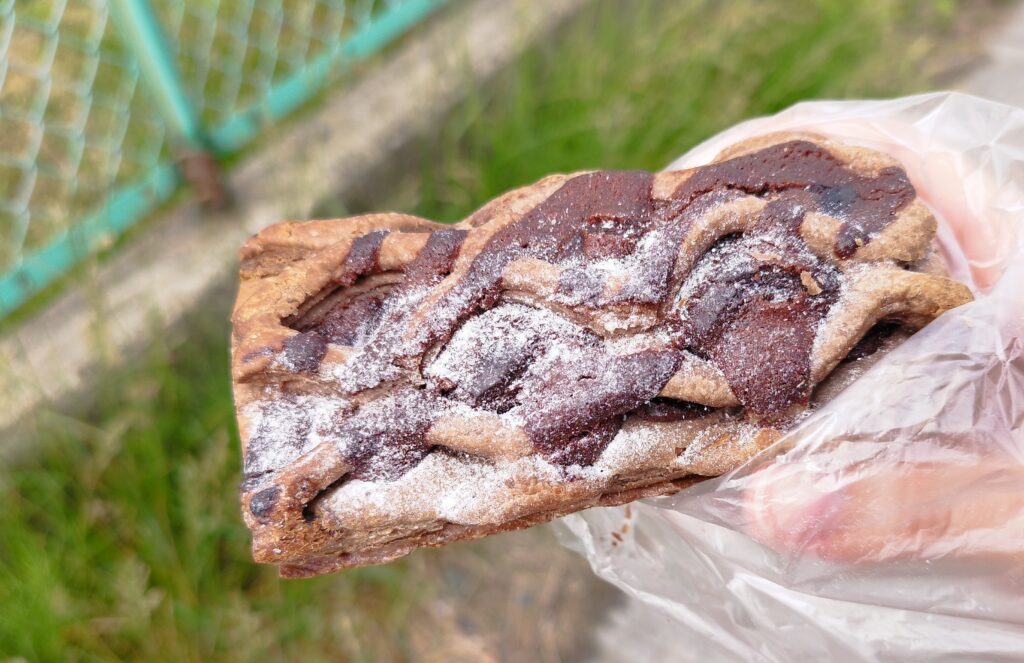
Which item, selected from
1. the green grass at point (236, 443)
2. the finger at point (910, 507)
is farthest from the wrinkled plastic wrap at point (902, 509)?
the green grass at point (236, 443)

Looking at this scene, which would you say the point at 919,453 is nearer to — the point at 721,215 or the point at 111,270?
the point at 721,215

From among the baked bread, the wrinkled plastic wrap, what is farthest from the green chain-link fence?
the wrinkled plastic wrap

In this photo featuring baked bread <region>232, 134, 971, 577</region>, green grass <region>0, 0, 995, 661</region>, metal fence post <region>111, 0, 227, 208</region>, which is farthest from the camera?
metal fence post <region>111, 0, 227, 208</region>

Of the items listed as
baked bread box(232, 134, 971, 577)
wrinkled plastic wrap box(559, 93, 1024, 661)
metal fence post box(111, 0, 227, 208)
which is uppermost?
metal fence post box(111, 0, 227, 208)

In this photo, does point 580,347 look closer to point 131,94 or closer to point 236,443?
point 236,443

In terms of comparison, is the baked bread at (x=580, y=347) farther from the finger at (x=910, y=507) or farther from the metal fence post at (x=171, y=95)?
the metal fence post at (x=171, y=95)

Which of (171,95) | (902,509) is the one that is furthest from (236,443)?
(902,509)

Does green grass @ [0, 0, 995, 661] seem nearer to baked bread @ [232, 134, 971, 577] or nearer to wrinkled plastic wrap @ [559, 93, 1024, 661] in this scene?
baked bread @ [232, 134, 971, 577]
